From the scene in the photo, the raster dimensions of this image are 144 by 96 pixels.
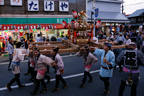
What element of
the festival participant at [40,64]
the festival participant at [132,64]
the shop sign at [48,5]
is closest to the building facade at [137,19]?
the shop sign at [48,5]

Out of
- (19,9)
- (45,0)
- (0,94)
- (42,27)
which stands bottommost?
(0,94)

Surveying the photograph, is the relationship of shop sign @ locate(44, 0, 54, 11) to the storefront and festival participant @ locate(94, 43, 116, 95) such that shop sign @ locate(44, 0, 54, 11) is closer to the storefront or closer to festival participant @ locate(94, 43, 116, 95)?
the storefront

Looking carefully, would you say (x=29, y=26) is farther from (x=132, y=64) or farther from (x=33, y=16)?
(x=132, y=64)

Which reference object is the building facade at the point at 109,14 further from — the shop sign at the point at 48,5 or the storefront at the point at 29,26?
the shop sign at the point at 48,5

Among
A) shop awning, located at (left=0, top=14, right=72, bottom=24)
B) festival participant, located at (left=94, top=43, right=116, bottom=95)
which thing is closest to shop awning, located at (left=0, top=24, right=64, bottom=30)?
shop awning, located at (left=0, top=14, right=72, bottom=24)

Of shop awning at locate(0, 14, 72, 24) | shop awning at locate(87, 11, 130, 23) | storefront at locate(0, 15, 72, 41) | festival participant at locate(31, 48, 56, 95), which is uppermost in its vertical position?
shop awning at locate(87, 11, 130, 23)

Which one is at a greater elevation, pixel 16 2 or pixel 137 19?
pixel 137 19

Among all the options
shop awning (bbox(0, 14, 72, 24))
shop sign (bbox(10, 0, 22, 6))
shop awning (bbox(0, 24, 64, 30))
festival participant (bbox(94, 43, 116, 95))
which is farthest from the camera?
shop sign (bbox(10, 0, 22, 6))

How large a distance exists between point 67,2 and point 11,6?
7.59m

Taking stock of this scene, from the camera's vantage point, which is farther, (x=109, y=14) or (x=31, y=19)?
(x=109, y=14)

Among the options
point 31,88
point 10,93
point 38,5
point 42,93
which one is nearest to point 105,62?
point 42,93

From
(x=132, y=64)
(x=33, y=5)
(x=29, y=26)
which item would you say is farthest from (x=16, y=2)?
(x=132, y=64)

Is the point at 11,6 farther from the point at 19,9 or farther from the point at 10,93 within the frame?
the point at 10,93

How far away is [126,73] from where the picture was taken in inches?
148
